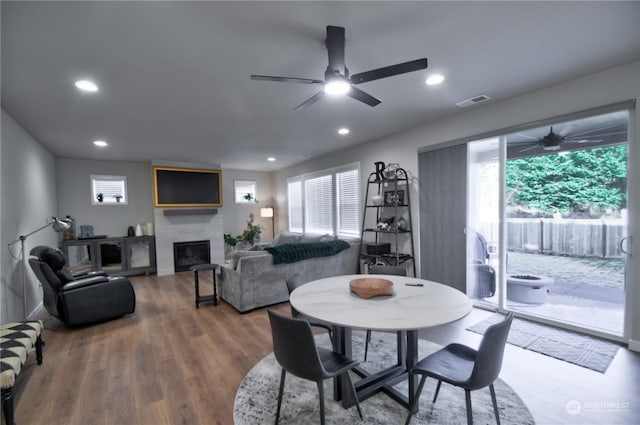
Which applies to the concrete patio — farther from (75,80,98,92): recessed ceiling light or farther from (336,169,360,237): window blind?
(75,80,98,92): recessed ceiling light

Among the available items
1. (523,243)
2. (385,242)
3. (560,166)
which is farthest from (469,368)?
(385,242)

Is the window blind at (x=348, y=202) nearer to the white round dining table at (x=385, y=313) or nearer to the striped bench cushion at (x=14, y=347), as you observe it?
the white round dining table at (x=385, y=313)

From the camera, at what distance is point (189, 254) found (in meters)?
6.79

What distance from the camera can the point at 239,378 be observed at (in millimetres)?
2320

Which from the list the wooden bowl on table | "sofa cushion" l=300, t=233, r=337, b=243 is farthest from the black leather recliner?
the wooden bowl on table

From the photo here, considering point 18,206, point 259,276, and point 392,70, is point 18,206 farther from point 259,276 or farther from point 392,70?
point 392,70

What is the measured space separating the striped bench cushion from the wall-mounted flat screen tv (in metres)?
4.14

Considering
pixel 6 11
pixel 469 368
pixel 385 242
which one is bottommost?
pixel 469 368

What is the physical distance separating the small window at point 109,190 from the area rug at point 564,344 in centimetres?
738

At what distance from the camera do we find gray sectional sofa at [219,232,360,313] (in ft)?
12.3

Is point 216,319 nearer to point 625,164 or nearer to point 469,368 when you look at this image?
point 469,368

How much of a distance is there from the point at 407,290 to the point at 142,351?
2.73 meters

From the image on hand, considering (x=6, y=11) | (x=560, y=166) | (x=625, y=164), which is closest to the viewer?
(x=6, y=11)

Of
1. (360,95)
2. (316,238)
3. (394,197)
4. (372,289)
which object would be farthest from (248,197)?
(372,289)
